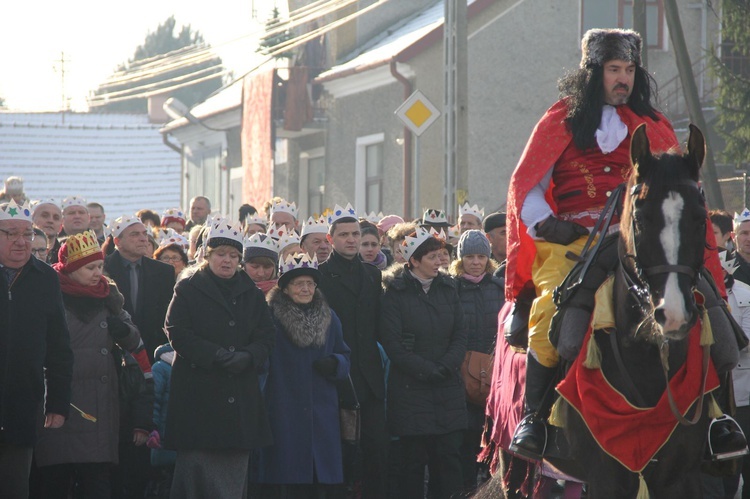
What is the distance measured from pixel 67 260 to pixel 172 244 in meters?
2.73

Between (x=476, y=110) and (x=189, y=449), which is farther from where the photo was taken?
(x=476, y=110)

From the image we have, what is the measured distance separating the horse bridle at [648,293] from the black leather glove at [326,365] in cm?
386

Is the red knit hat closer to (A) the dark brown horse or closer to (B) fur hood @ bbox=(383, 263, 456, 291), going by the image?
(B) fur hood @ bbox=(383, 263, 456, 291)

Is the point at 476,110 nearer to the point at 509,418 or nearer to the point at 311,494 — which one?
the point at 311,494

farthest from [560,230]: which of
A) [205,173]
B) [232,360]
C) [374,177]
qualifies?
[205,173]

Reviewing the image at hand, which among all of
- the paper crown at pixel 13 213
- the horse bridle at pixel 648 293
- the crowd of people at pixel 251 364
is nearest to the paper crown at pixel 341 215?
the crowd of people at pixel 251 364

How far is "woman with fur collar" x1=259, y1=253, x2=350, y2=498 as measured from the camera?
10039 millimetres

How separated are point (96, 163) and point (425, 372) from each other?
4490cm

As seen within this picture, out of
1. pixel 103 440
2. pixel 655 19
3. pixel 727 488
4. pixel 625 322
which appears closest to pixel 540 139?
pixel 625 322

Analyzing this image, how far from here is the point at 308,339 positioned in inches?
397

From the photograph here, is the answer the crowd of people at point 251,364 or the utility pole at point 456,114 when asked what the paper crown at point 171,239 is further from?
the utility pole at point 456,114

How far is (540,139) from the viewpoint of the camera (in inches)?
289

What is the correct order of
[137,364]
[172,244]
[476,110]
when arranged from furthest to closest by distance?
[476,110] < [172,244] < [137,364]

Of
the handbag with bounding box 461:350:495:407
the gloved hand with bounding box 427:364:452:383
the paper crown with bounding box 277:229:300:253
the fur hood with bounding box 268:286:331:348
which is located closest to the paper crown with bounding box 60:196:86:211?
the paper crown with bounding box 277:229:300:253
